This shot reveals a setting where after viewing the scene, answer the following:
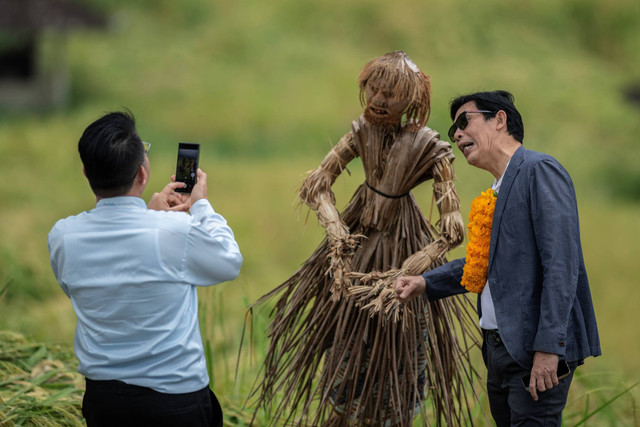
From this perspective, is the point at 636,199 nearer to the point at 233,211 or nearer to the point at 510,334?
the point at 233,211

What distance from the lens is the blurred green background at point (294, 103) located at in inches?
245

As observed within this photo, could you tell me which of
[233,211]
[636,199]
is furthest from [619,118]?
[233,211]

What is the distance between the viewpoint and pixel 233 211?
6.58m

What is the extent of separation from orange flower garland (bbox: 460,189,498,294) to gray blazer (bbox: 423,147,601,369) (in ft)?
0.25

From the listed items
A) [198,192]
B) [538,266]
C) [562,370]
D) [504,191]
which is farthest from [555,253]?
[198,192]

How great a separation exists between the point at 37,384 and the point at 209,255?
1498mm

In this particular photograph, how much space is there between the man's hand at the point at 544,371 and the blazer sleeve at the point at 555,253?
0.09 ft

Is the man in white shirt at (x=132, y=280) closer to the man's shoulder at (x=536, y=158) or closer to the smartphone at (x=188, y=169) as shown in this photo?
the smartphone at (x=188, y=169)

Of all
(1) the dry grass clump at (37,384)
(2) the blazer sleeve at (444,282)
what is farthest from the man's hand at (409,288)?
(1) the dry grass clump at (37,384)

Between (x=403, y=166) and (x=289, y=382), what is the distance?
2.91 feet

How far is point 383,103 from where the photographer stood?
2.12m

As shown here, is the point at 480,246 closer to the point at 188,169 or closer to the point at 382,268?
the point at 382,268

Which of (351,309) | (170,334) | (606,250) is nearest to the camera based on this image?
(170,334)

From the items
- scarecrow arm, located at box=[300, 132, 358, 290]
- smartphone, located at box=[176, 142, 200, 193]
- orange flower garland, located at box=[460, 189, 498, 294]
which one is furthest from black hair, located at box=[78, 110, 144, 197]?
orange flower garland, located at box=[460, 189, 498, 294]
